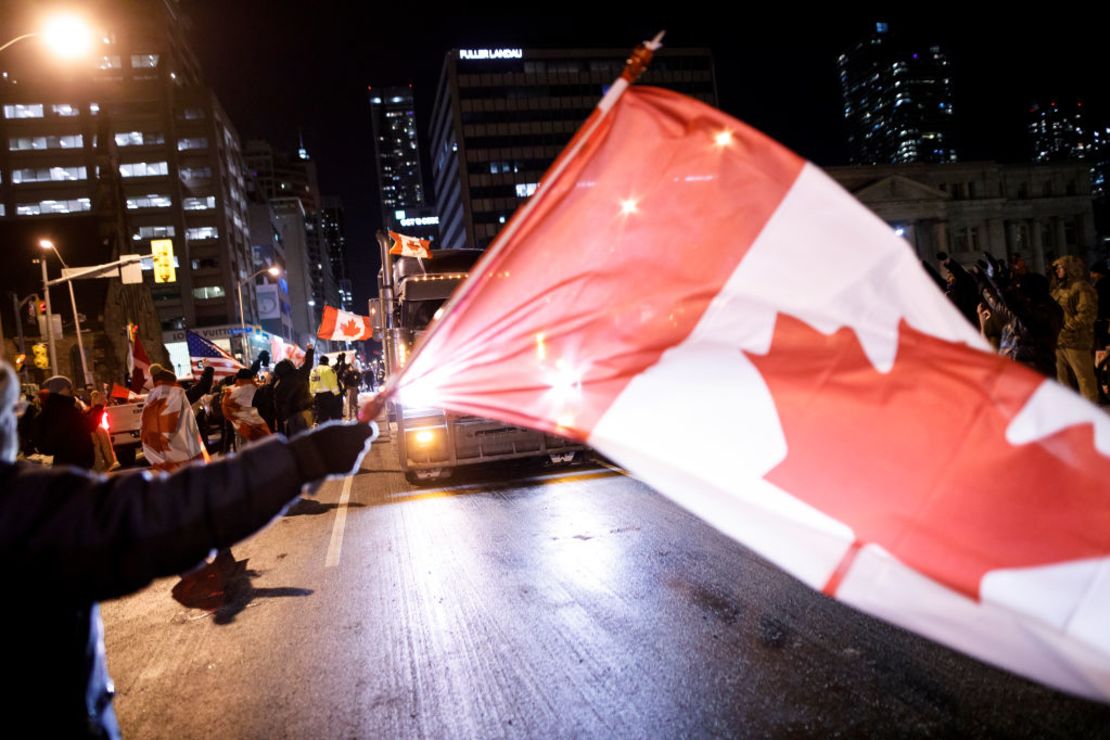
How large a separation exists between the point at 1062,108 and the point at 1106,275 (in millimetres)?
221609

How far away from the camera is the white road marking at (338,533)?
21.7 feet

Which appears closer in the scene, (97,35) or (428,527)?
(428,527)

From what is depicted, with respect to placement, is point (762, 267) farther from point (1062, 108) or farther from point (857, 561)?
point (1062, 108)

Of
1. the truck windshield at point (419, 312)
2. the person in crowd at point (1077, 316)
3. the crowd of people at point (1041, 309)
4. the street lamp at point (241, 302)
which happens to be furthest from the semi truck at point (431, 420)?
the street lamp at point (241, 302)

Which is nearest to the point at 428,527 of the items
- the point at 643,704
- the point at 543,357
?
the point at 643,704

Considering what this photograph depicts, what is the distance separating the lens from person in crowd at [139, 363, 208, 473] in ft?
21.0

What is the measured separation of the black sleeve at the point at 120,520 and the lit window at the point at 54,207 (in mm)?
99065

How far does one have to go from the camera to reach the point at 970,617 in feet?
5.66

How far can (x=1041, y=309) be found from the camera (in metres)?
8.70

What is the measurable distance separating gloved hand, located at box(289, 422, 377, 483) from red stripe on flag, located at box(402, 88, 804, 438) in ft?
1.52

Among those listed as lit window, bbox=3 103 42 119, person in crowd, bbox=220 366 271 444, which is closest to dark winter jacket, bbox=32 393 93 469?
person in crowd, bbox=220 366 271 444

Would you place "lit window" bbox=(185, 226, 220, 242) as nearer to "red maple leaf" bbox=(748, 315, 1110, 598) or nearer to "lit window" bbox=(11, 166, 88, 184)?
"lit window" bbox=(11, 166, 88, 184)

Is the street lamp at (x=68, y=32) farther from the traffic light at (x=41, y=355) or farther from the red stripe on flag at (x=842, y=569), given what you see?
the traffic light at (x=41, y=355)

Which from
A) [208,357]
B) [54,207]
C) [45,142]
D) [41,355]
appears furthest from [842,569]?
[45,142]
